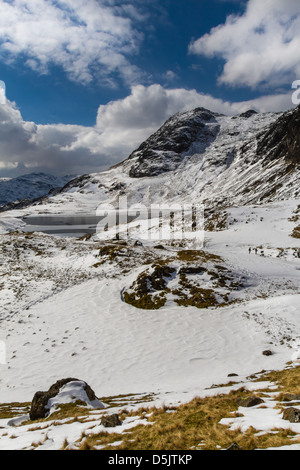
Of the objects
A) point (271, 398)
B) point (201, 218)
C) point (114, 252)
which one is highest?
point (201, 218)

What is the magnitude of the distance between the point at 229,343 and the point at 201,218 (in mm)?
67368

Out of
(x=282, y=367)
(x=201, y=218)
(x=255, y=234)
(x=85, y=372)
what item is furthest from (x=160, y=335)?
(x=201, y=218)

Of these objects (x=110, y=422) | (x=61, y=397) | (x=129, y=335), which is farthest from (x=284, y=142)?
(x=110, y=422)

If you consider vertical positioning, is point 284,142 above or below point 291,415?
above

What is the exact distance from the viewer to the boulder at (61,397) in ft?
34.3

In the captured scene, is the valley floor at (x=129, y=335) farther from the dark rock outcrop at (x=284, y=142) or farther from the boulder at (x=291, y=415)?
the dark rock outcrop at (x=284, y=142)

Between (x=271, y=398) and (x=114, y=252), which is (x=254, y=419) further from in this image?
(x=114, y=252)

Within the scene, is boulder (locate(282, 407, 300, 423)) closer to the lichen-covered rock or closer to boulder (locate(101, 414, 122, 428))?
the lichen-covered rock

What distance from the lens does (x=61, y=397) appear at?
36.9 ft

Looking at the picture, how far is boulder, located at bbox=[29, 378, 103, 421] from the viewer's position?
1047 centimetres

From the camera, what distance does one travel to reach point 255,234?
6006cm

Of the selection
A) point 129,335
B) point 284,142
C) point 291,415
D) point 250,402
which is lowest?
point 129,335

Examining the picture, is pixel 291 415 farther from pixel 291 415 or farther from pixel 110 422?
pixel 110 422

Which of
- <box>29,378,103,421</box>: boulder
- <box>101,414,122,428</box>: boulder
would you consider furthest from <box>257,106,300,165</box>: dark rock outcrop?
<box>101,414,122,428</box>: boulder
